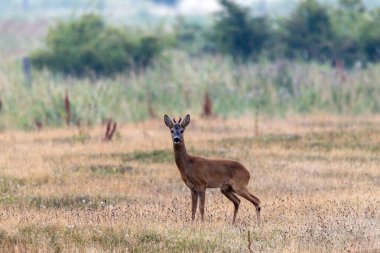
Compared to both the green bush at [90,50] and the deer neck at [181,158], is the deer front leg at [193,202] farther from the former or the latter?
the green bush at [90,50]

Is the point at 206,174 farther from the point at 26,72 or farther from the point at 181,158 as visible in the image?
the point at 26,72

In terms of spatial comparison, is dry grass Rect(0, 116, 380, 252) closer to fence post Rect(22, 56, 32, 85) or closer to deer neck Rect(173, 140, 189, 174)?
deer neck Rect(173, 140, 189, 174)

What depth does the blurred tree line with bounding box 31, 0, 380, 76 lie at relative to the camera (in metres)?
39.5

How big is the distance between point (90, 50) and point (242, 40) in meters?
7.42

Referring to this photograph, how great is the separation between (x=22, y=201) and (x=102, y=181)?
8.70 feet

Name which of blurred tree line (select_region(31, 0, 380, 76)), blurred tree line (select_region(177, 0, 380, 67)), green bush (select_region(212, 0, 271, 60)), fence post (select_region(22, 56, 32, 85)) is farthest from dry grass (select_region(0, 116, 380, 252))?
green bush (select_region(212, 0, 271, 60))

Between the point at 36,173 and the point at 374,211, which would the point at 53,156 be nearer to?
the point at 36,173

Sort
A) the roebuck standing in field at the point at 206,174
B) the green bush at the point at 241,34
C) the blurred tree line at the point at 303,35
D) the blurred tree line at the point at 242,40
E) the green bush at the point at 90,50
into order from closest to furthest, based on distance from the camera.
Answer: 1. the roebuck standing in field at the point at 206,174
2. the green bush at the point at 90,50
3. the blurred tree line at the point at 242,40
4. the blurred tree line at the point at 303,35
5. the green bush at the point at 241,34

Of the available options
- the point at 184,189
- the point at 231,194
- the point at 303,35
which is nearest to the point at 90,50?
the point at 303,35

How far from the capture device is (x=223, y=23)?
44281 millimetres

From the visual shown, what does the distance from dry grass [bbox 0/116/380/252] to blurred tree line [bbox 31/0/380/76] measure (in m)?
11.7

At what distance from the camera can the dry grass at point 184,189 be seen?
42.1 feet

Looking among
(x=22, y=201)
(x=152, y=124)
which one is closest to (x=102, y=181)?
(x=22, y=201)

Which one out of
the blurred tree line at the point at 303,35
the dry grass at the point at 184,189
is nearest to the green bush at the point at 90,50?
the blurred tree line at the point at 303,35
